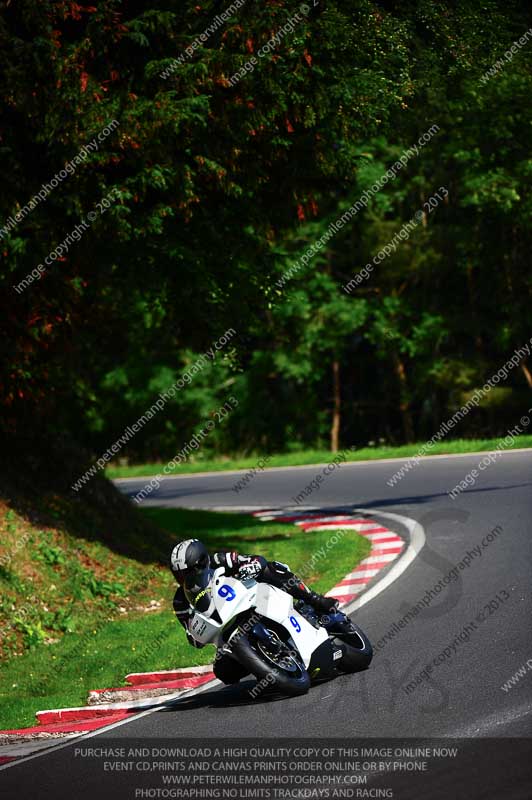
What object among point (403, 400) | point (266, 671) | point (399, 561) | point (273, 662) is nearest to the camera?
point (266, 671)

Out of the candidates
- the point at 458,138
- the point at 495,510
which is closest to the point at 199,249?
the point at 495,510

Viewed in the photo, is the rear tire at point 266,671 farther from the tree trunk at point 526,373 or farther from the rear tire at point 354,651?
the tree trunk at point 526,373

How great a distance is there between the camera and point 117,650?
11016mm

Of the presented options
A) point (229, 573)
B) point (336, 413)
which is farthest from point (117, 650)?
point (336, 413)

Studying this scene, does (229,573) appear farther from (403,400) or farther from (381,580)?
(403,400)

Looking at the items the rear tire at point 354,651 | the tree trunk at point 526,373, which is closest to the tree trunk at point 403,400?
the tree trunk at point 526,373

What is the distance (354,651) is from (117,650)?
364 centimetres

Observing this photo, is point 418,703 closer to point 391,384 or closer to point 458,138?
point 458,138

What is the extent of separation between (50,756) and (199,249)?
836cm

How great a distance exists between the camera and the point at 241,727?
→ 23.6 feet

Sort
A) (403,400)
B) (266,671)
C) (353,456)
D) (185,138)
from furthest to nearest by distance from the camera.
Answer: (403,400)
(353,456)
(185,138)
(266,671)

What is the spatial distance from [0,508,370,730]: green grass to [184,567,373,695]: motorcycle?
2.14m

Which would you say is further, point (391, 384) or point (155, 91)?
point (391, 384)

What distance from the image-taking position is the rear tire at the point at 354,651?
27.1 feet
